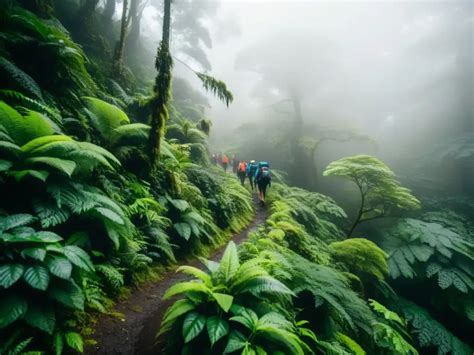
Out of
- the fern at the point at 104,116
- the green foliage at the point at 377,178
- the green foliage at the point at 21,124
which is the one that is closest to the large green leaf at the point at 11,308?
the green foliage at the point at 21,124

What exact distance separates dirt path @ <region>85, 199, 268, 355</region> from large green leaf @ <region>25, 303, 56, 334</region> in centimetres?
52

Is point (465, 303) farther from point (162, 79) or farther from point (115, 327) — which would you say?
point (162, 79)

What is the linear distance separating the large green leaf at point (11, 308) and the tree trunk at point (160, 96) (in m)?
3.58

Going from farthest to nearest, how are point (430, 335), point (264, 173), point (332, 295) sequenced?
point (264, 173) < point (430, 335) < point (332, 295)

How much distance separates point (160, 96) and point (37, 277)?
4194 mm

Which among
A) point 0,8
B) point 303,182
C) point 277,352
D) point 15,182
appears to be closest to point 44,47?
point 0,8

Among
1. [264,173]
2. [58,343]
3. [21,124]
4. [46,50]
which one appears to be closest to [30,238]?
[58,343]

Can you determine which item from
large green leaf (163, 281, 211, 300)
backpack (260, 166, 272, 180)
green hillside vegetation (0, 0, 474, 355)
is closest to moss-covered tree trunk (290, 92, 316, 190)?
backpack (260, 166, 272, 180)

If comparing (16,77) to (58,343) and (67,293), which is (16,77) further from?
(58,343)

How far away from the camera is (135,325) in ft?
9.25

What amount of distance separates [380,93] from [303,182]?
70.5 ft

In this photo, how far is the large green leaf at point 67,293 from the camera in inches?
82.9

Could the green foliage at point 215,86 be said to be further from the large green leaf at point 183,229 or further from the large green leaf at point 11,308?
the large green leaf at point 11,308

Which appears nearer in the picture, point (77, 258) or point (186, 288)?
point (77, 258)
